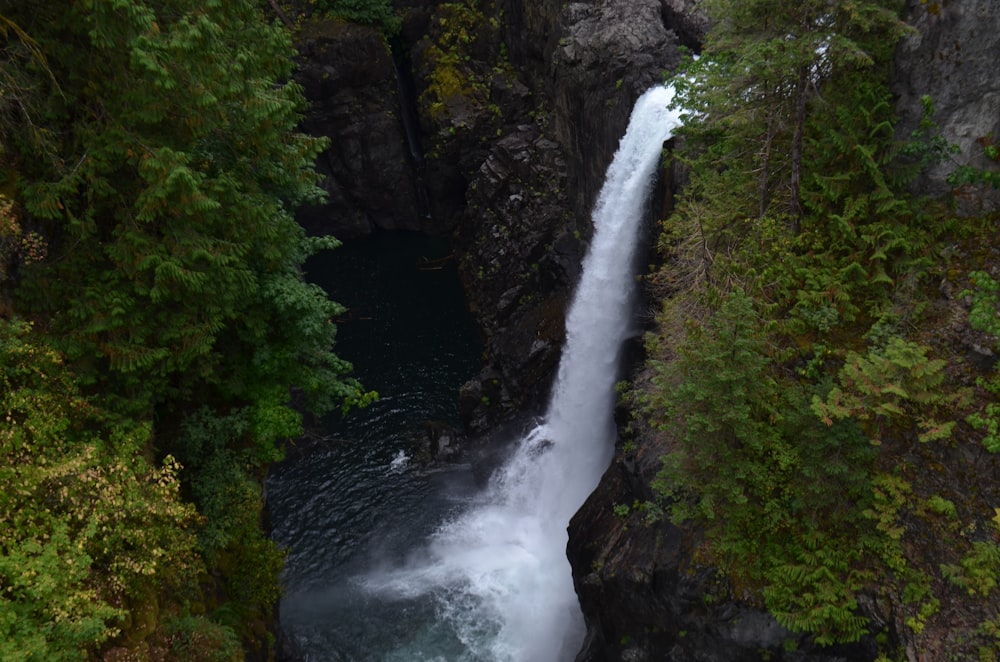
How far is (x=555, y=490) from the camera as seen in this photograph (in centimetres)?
2259

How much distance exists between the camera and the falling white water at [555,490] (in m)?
18.3

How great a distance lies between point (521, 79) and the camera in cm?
3550

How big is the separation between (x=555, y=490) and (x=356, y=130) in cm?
2795

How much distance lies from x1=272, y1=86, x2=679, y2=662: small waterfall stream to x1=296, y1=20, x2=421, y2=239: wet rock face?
20429 millimetres

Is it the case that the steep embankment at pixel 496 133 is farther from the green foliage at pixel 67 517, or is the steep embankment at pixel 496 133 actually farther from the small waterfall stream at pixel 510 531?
the green foliage at pixel 67 517

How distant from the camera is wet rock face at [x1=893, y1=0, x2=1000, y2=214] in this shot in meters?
11.4

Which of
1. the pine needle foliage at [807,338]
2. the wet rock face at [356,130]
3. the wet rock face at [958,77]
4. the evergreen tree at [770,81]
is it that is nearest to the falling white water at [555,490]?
the evergreen tree at [770,81]

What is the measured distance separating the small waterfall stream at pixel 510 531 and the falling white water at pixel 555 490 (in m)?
0.04

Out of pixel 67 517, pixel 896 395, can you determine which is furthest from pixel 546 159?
pixel 67 517

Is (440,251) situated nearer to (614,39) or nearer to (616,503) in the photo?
(614,39)

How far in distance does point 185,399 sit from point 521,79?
28836 mm

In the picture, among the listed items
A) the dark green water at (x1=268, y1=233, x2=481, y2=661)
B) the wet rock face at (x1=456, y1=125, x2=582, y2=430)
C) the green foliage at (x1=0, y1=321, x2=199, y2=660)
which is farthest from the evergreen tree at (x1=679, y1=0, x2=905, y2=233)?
the dark green water at (x1=268, y1=233, x2=481, y2=661)

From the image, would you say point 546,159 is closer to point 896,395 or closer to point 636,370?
point 636,370

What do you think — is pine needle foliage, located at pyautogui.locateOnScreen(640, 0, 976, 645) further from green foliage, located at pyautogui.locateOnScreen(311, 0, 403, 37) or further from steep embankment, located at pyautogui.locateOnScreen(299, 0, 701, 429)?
green foliage, located at pyautogui.locateOnScreen(311, 0, 403, 37)
